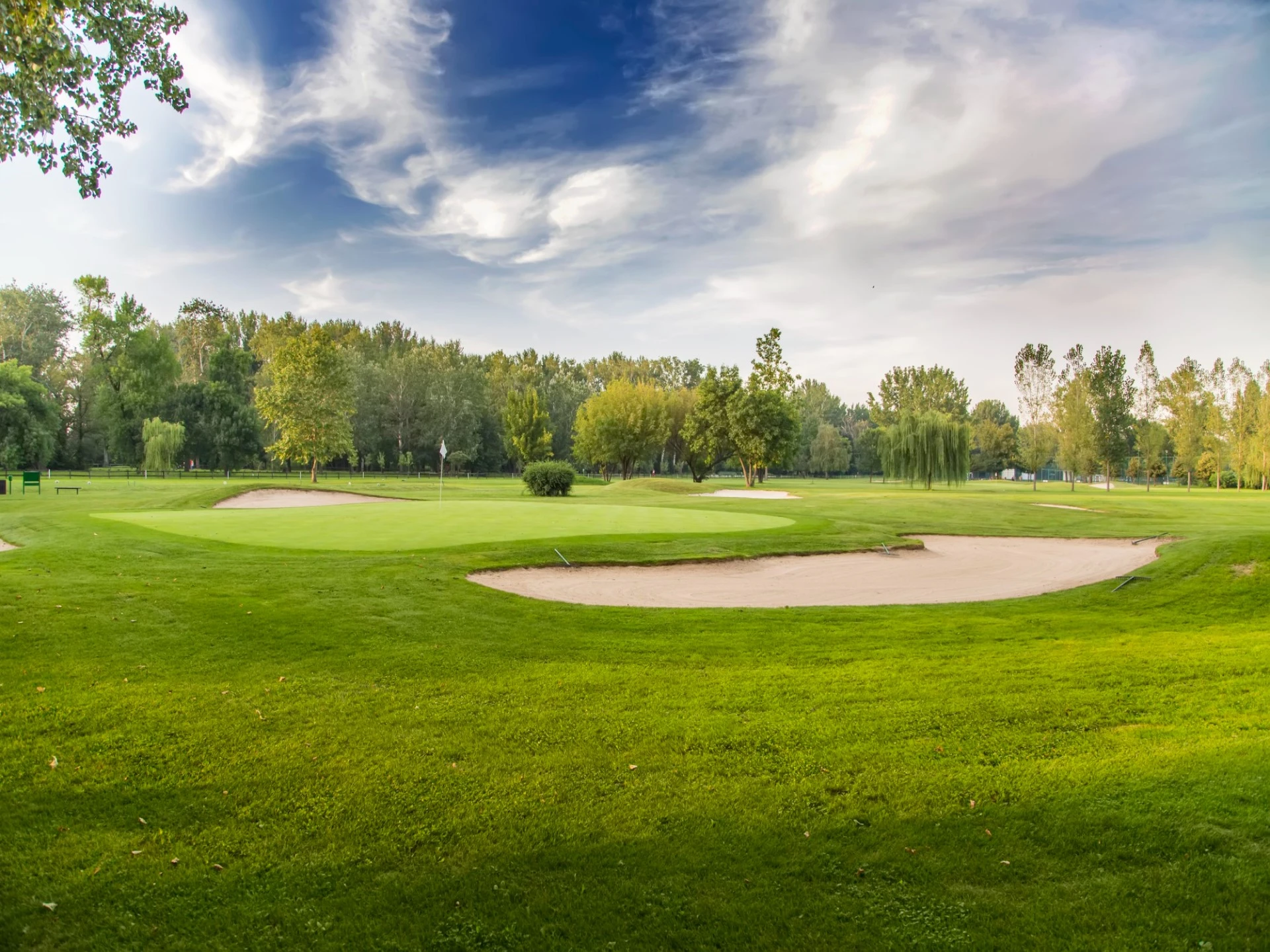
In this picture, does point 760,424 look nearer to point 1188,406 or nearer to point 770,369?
point 770,369

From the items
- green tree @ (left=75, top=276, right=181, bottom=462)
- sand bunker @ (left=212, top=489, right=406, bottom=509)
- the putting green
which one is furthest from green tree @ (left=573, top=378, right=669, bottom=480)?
the putting green

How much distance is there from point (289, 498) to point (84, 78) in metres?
28.1

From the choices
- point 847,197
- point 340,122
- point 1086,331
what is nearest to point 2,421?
point 340,122

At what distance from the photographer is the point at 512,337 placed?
94375 mm

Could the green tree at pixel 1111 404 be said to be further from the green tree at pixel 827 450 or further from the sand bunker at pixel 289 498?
the sand bunker at pixel 289 498

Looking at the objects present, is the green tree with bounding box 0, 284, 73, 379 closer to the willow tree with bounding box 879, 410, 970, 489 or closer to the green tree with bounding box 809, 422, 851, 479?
the willow tree with bounding box 879, 410, 970, 489

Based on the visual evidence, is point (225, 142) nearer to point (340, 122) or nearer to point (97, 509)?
point (340, 122)

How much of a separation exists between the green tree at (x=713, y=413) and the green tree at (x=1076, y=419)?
110ft

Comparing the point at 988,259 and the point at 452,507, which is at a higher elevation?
the point at 988,259

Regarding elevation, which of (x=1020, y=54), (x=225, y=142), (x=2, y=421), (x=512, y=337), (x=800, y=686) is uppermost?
(x=512, y=337)

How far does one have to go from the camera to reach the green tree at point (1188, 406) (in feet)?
231

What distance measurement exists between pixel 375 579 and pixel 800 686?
7.58 m

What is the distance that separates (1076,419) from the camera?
66.6 metres

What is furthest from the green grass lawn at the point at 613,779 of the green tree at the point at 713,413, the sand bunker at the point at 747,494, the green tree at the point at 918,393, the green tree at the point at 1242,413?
the green tree at the point at 918,393
